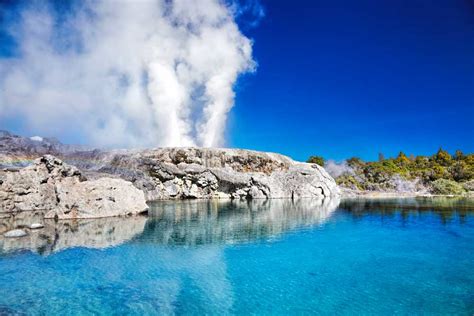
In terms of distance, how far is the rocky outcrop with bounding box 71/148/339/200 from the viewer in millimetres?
74562

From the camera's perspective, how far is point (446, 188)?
88688mm

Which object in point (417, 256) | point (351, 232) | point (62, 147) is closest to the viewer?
point (417, 256)

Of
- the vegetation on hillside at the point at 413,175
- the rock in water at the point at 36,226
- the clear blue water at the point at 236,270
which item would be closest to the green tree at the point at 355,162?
the vegetation on hillside at the point at 413,175

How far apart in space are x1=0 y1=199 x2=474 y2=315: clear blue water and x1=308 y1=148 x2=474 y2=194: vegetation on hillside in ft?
234

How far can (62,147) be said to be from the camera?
256 ft

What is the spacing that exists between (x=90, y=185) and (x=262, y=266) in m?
28.2

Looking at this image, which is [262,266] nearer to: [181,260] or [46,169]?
[181,260]

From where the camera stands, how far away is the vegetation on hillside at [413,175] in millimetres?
92062

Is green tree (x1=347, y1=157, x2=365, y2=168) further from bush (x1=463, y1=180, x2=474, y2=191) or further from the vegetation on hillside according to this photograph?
bush (x1=463, y1=180, x2=474, y2=191)

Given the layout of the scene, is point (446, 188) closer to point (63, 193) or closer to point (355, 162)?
point (355, 162)

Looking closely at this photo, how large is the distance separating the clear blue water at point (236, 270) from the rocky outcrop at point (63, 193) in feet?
18.1

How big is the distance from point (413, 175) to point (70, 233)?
11080 centimetres

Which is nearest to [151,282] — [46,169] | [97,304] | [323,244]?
[97,304]

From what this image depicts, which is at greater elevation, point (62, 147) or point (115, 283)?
point (62, 147)
